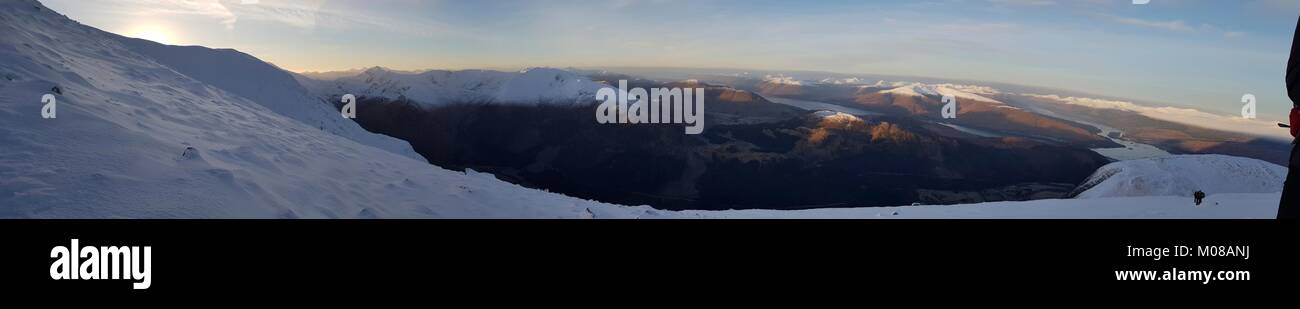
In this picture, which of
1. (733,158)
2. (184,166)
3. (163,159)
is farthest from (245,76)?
(733,158)

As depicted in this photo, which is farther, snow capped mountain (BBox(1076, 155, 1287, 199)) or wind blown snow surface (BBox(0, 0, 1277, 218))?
snow capped mountain (BBox(1076, 155, 1287, 199))

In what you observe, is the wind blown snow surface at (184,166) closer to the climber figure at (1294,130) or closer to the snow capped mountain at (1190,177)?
the climber figure at (1294,130)

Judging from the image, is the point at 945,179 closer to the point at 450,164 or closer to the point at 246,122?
the point at 450,164

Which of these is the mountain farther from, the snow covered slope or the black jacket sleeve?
the snow covered slope

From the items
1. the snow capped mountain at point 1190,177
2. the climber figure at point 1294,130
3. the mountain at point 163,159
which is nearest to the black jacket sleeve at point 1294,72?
the climber figure at point 1294,130

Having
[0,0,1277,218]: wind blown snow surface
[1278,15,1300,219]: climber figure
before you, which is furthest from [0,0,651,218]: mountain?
[1278,15,1300,219]: climber figure

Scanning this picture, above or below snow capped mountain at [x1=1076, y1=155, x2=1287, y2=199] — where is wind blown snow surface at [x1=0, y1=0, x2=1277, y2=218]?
above
